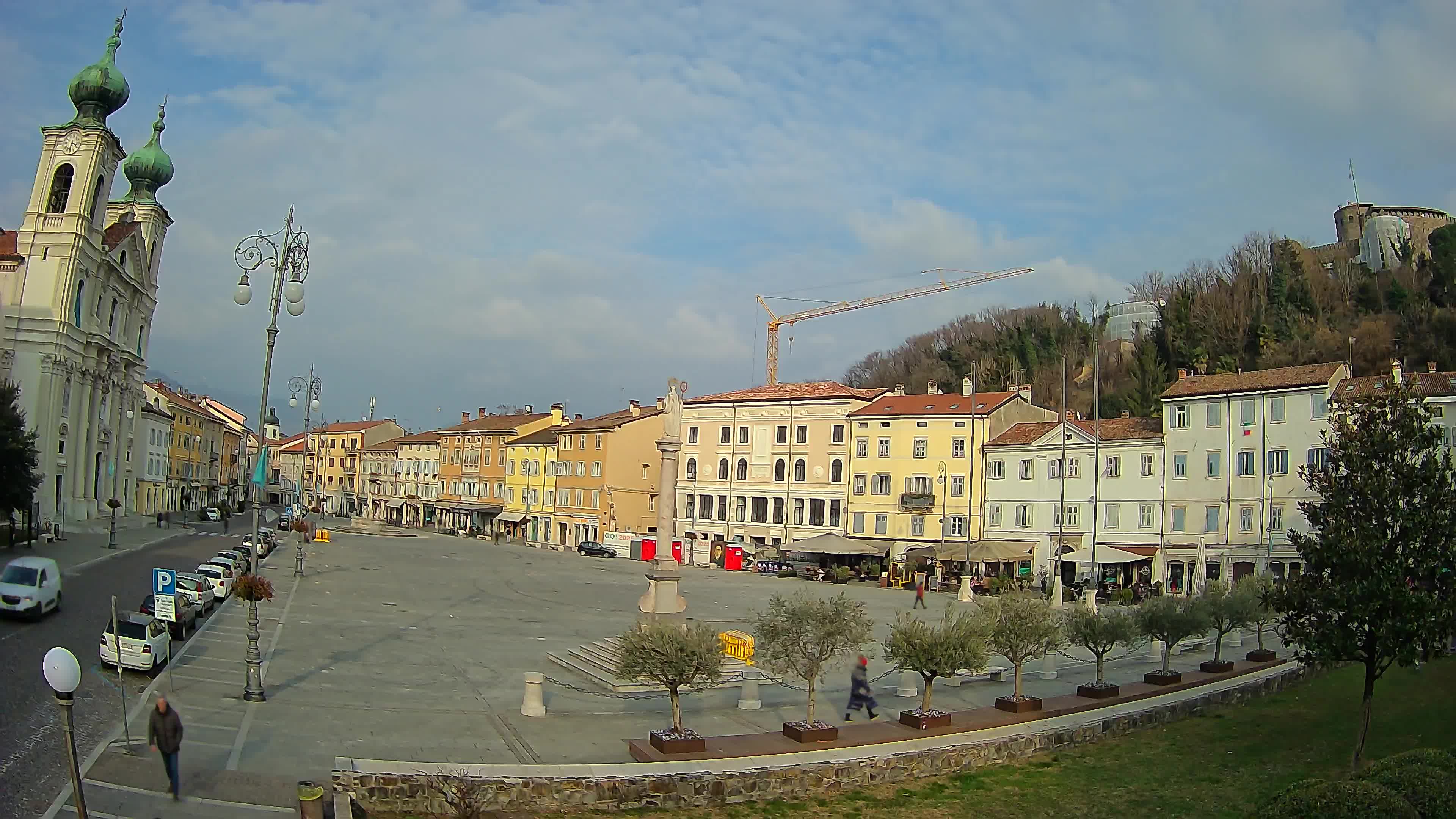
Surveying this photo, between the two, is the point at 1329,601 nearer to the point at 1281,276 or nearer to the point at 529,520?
the point at 1281,276

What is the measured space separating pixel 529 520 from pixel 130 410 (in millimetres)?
33254

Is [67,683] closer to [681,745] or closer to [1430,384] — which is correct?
[681,745]

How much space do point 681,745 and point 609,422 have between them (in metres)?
68.6

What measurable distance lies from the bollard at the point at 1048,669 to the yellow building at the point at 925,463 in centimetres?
3462

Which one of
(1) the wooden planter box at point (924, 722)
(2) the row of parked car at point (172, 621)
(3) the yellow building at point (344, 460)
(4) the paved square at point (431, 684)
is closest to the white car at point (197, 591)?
(2) the row of parked car at point (172, 621)

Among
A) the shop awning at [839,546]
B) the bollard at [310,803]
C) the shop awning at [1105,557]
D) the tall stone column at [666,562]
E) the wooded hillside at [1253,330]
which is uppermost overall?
the wooded hillside at [1253,330]

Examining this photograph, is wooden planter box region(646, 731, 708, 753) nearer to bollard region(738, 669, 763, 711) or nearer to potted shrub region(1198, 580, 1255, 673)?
bollard region(738, 669, 763, 711)

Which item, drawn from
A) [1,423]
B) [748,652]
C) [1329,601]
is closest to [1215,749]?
[1329,601]

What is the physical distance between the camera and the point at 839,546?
62875mm

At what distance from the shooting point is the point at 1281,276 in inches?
3174

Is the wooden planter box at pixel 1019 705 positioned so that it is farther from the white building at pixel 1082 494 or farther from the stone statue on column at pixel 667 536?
the white building at pixel 1082 494

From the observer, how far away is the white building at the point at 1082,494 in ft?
178

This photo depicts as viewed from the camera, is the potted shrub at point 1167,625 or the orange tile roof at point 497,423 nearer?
the potted shrub at point 1167,625

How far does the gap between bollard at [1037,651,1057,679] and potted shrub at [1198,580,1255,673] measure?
145 inches
